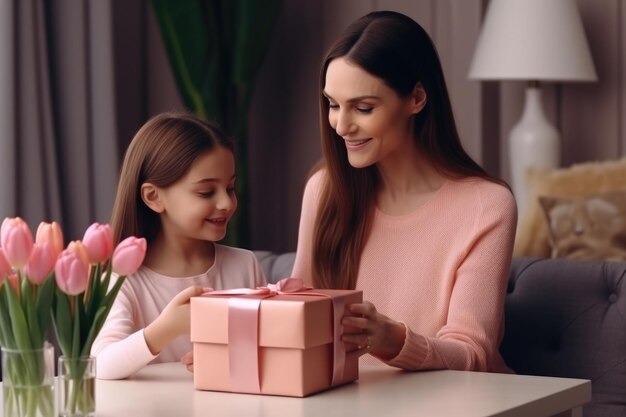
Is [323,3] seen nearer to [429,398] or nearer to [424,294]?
[424,294]

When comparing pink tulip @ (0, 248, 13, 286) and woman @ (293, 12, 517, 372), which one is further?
woman @ (293, 12, 517, 372)

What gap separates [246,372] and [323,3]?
8.60 ft

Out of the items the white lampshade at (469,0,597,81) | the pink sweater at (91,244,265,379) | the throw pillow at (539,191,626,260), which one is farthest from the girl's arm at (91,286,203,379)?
the white lampshade at (469,0,597,81)

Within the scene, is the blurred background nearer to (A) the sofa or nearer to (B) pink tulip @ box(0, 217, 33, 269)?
(A) the sofa

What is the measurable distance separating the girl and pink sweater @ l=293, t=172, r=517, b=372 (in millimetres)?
241

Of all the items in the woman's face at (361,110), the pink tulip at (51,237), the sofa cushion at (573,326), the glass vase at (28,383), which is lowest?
the sofa cushion at (573,326)

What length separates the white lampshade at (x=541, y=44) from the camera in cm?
313

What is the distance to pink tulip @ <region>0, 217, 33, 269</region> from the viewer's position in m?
1.18

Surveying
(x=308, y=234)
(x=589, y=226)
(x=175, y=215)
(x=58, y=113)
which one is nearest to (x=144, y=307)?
(x=175, y=215)

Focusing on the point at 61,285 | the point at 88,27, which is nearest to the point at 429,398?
the point at 61,285

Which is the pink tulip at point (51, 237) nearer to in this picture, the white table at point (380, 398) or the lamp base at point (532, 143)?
the white table at point (380, 398)

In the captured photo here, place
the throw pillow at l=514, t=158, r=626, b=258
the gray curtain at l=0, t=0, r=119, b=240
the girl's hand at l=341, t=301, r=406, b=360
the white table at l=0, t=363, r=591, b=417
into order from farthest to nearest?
the gray curtain at l=0, t=0, r=119, b=240 < the throw pillow at l=514, t=158, r=626, b=258 < the girl's hand at l=341, t=301, r=406, b=360 < the white table at l=0, t=363, r=591, b=417

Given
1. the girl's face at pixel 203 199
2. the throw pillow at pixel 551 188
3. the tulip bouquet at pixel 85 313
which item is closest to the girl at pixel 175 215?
the girl's face at pixel 203 199

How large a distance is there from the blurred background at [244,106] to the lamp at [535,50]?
228 mm
